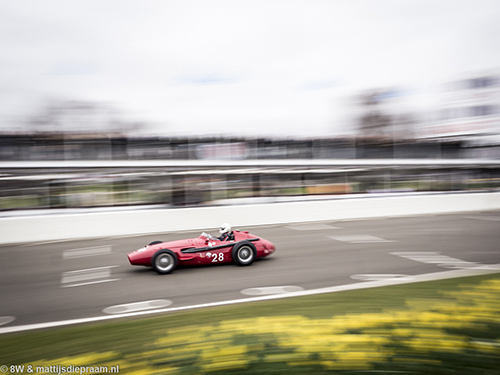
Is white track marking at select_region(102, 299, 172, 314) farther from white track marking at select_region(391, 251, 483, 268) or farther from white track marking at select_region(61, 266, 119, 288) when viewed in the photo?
white track marking at select_region(391, 251, 483, 268)

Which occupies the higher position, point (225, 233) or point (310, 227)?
point (225, 233)

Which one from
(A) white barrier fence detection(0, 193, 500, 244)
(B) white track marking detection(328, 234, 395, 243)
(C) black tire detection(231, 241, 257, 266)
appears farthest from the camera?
(A) white barrier fence detection(0, 193, 500, 244)

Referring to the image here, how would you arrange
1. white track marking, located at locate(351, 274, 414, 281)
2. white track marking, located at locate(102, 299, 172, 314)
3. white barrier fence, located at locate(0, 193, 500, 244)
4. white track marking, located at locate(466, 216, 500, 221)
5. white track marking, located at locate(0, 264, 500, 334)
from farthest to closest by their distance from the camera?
white track marking, located at locate(466, 216, 500, 221)
white barrier fence, located at locate(0, 193, 500, 244)
white track marking, located at locate(351, 274, 414, 281)
white track marking, located at locate(102, 299, 172, 314)
white track marking, located at locate(0, 264, 500, 334)

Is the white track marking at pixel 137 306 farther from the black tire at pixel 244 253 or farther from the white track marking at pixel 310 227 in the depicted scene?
the white track marking at pixel 310 227

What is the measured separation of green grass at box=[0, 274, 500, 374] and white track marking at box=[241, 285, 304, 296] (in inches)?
21.3

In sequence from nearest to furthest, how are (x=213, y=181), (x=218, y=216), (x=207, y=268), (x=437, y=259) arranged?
(x=207, y=268) → (x=437, y=259) → (x=218, y=216) → (x=213, y=181)

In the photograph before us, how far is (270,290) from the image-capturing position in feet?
19.6

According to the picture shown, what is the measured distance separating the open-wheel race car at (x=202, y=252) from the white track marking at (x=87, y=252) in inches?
106

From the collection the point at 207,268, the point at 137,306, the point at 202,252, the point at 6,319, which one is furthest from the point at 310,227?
the point at 6,319

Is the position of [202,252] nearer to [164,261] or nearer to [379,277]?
[164,261]

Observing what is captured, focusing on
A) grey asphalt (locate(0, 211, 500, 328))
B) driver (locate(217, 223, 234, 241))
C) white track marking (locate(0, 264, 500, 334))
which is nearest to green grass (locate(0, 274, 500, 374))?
white track marking (locate(0, 264, 500, 334))

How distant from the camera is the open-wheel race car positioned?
698 centimetres

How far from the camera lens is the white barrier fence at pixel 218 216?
11445 millimetres

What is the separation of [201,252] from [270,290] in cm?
184
